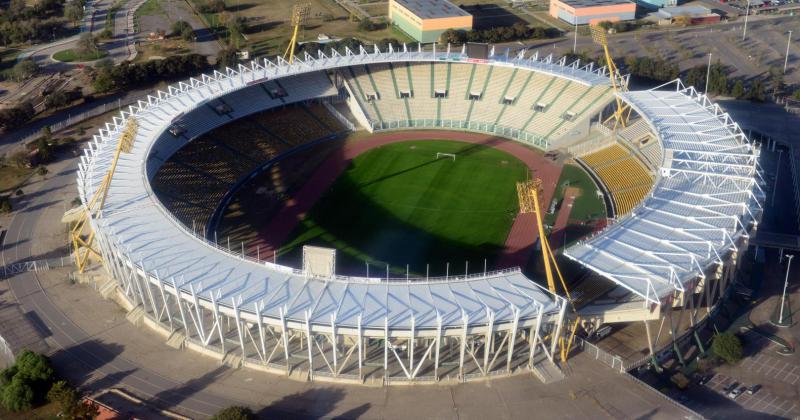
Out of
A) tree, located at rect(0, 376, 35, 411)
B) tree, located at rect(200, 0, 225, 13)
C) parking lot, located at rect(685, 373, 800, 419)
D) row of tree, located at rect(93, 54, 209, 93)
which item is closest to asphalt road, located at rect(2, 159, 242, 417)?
tree, located at rect(0, 376, 35, 411)

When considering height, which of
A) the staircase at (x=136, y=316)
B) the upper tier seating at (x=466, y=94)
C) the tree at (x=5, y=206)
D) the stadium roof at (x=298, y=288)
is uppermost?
the upper tier seating at (x=466, y=94)

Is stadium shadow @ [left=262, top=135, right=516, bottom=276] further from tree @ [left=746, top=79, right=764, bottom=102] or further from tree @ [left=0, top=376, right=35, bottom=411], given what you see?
tree @ [left=746, top=79, right=764, bottom=102]

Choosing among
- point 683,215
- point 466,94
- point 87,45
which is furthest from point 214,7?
point 683,215

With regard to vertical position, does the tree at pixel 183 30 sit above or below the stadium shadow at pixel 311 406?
above

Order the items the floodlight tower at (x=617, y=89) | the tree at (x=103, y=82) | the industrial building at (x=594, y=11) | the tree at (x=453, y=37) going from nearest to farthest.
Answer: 1. the floodlight tower at (x=617, y=89)
2. the tree at (x=103, y=82)
3. the tree at (x=453, y=37)
4. the industrial building at (x=594, y=11)

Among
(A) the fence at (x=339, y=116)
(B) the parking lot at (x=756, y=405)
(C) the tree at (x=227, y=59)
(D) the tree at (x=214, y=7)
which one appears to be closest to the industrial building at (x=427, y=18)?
(C) the tree at (x=227, y=59)

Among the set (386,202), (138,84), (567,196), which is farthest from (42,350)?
(138,84)

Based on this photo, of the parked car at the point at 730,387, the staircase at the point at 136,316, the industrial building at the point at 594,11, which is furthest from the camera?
the industrial building at the point at 594,11

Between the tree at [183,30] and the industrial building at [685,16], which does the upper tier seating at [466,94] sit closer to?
the tree at [183,30]
